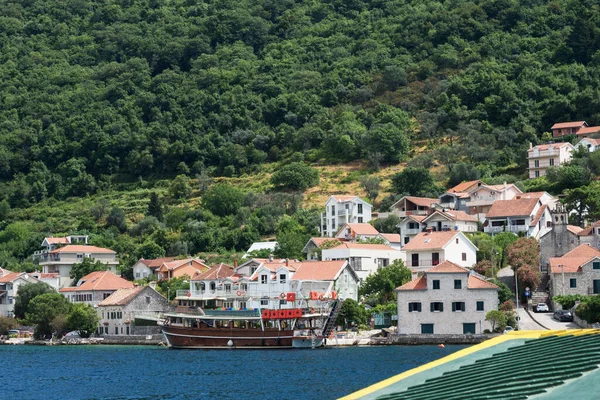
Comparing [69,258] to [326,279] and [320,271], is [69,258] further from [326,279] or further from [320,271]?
[326,279]

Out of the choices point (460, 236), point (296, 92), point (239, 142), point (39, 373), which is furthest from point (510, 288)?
point (296, 92)

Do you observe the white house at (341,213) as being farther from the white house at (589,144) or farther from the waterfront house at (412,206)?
the white house at (589,144)

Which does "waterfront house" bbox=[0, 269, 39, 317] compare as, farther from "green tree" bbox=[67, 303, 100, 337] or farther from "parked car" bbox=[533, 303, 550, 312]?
"parked car" bbox=[533, 303, 550, 312]

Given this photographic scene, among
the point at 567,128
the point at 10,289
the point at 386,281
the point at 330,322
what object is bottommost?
the point at 330,322

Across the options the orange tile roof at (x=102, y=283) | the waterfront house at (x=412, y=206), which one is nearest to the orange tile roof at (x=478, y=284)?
the waterfront house at (x=412, y=206)

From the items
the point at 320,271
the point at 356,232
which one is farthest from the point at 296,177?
the point at 320,271

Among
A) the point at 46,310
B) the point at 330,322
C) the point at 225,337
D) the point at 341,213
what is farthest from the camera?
the point at 341,213

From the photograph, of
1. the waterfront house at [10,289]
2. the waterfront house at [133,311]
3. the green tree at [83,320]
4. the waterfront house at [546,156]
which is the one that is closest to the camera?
the green tree at [83,320]
